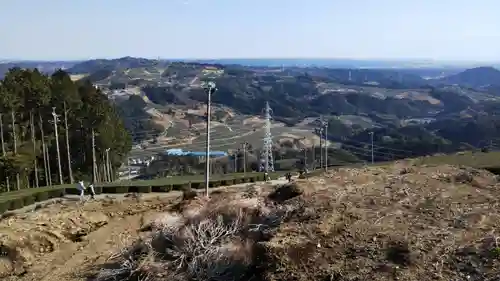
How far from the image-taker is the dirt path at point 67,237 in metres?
18.7

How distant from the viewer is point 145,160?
101m

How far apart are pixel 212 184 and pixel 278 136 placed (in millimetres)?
95500

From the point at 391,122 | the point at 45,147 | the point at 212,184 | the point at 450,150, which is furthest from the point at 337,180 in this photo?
the point at 391,122

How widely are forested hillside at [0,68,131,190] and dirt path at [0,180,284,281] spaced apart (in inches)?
619

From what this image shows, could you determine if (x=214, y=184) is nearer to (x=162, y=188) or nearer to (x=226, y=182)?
(x=226, y=182)

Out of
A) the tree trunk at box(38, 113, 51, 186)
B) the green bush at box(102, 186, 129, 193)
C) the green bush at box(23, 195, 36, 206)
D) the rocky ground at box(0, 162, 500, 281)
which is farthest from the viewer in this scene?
the tree trunk at box(38, 113, 51, 186)

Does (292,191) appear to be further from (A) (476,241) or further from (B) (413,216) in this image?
(A) (476,241)

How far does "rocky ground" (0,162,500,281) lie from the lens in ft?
40.7

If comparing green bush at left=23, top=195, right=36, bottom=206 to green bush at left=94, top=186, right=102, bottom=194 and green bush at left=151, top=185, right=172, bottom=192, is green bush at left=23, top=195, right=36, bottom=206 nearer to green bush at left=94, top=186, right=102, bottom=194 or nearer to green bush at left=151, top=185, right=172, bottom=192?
green bush at left=94, top=186, right=102, bottom=194

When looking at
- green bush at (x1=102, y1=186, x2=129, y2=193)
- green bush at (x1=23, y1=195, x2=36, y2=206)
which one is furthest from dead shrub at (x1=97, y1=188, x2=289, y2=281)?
green bush at (x1=102, y1=186, x2=129, y2=193)

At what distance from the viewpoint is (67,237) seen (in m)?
22.4

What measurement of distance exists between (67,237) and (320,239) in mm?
12781

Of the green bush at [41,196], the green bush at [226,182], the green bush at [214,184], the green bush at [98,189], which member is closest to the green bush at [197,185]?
the green bush at [214,184]

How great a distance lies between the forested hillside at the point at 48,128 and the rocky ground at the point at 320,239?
70.5 feet
